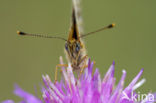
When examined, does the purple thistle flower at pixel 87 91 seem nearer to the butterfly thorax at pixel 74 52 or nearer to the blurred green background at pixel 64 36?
the butterfly thorax at pixel 74 52

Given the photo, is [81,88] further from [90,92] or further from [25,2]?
[25,2]

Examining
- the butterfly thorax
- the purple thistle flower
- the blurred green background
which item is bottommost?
the purple thistle flower

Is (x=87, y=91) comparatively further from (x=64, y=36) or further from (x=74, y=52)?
(x=64, y=36)

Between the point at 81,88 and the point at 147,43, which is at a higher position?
the point at 147,43

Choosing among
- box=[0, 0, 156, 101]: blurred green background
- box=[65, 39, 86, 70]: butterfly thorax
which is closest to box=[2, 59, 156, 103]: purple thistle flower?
box=[65, 39, 86, 70]: butterfly thorax

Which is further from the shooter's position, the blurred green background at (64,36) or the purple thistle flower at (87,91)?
the blurred green background at (64,36)

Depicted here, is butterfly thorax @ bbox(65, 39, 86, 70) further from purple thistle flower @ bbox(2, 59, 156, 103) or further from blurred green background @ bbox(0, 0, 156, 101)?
blurred green background @ bbox(0, 0, 156, 101)

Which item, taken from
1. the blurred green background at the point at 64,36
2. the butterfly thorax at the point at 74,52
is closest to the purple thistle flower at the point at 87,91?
the butterfly thorax at the point at 74,52

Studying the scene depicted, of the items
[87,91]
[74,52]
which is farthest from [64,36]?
[87,91]

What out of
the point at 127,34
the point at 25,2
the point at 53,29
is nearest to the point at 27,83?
the point at 53,29
